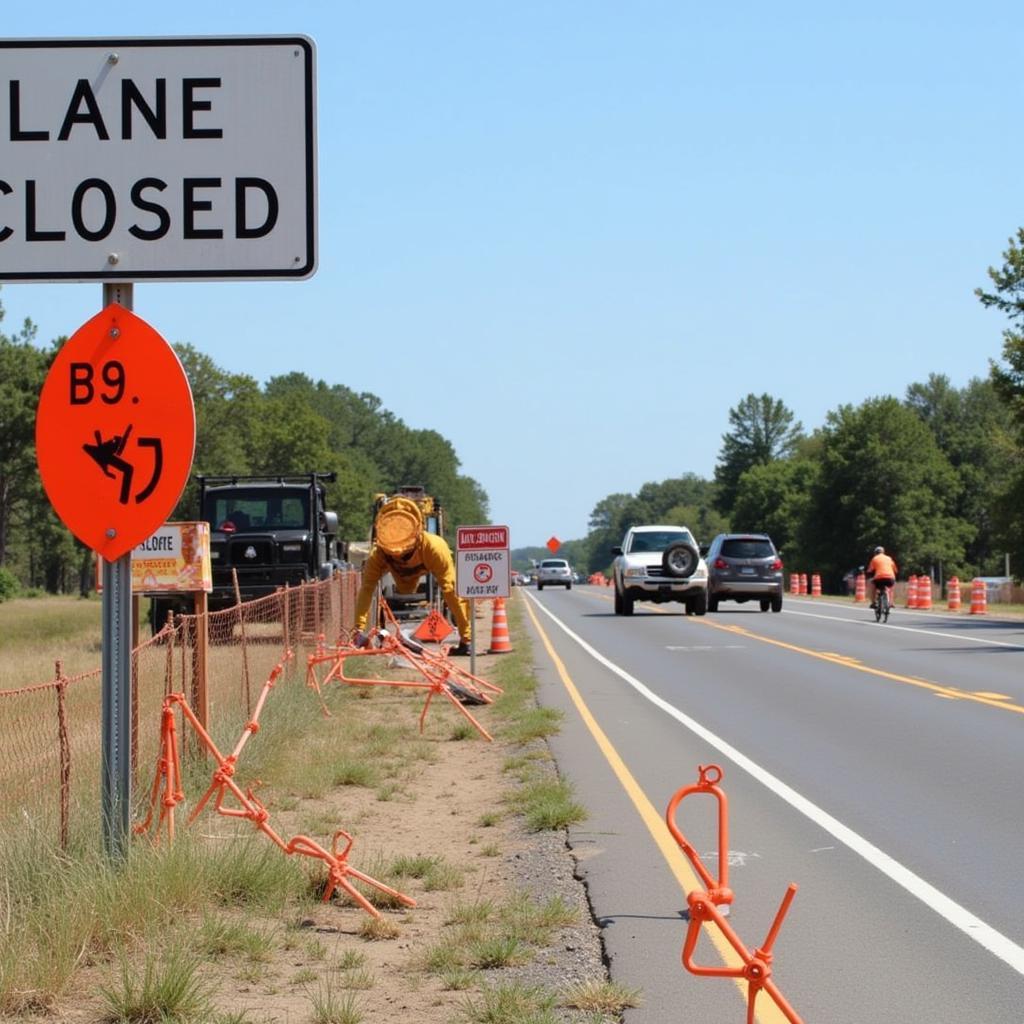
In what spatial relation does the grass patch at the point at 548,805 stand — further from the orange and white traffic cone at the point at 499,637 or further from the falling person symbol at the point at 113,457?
the orange and white traffic cone at the point at 499,637

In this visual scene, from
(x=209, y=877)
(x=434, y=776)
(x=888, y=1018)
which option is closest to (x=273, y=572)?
(x=434, y=776)

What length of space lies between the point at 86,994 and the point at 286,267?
9.35 feet

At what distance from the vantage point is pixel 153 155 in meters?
6.57

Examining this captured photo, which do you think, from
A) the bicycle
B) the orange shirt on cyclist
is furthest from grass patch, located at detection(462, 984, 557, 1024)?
the bicycle

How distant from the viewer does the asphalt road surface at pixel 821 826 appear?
22.2 ft

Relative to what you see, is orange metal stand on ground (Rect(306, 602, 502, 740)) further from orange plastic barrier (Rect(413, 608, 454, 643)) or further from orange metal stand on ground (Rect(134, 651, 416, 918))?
orange metal stand on ground (Rect(134, 651, 416, 918))

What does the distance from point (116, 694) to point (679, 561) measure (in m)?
31.2

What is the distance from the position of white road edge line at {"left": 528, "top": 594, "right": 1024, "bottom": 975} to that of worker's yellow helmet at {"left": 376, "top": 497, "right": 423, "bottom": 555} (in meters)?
6.65

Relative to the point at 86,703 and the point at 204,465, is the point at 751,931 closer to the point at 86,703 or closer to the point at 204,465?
the point at 86,703

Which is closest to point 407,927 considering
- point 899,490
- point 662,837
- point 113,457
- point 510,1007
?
point 510,1007

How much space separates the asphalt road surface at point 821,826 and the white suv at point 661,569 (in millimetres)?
13996

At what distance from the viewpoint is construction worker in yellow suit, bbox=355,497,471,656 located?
2177 cm

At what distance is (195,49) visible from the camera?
21.7 feet

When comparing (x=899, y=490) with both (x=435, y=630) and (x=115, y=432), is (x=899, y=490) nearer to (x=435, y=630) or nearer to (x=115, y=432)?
(x=435, y=630)
